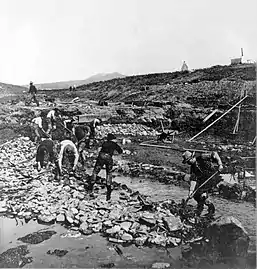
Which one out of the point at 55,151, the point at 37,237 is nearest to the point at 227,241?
the point at 37,237

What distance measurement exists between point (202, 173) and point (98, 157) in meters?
2.53

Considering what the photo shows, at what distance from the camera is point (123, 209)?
702 centimetres

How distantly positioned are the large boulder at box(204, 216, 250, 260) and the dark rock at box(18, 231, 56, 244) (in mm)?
2917

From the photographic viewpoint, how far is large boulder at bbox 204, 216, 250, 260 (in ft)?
18.3

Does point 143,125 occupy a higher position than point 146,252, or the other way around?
point 143,125

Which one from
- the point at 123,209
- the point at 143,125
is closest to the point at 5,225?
the point at 123,209

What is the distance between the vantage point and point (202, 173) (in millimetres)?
7086

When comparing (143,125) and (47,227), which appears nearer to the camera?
(47,227)

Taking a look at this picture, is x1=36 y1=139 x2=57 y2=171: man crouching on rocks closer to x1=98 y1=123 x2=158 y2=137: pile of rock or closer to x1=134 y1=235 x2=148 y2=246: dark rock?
x1=134 y1=235 x2=148 y2=246: dark rock

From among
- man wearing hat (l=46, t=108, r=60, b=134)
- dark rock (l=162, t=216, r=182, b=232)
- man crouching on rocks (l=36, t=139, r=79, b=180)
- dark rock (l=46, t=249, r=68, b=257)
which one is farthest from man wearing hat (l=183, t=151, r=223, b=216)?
man wearing hat (l=46, t=108, r=60, b=134)

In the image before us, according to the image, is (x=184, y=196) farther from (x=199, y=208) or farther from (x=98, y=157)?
(x=98, y=157)

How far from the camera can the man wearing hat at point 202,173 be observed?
6.95m

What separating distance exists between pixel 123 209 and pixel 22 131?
687 cm

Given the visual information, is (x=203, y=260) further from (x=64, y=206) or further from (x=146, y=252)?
(x=64, y=206)
